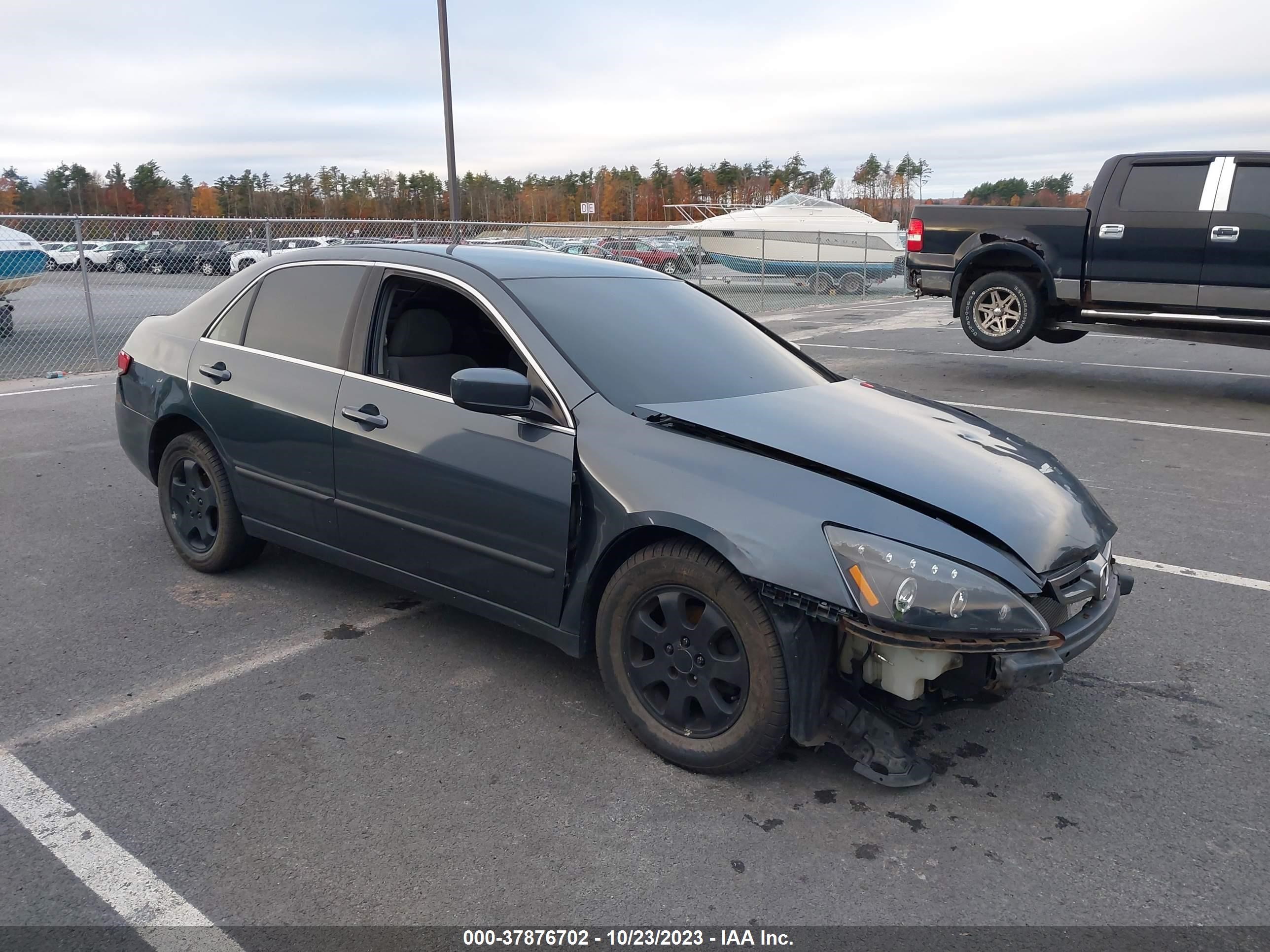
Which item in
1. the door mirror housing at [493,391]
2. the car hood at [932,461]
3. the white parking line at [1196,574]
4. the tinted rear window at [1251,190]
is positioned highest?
the tinted rear window at [1251,190]

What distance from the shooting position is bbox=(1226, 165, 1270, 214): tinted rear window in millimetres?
9133

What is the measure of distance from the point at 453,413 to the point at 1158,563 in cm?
363

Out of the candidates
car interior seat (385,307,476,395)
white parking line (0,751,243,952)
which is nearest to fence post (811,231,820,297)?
car interior seat (385,307,476,395)

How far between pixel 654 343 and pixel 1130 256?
7.81m

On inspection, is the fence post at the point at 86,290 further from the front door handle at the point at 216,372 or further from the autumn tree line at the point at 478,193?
the autumn tree line at the point at 478,193

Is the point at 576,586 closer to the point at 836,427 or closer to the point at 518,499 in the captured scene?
the point at 518,499

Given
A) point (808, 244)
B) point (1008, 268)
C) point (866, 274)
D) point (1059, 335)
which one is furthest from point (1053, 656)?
point (808, 244)

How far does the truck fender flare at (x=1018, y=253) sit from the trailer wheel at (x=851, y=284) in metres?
16.8

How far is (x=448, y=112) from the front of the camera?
691 inches

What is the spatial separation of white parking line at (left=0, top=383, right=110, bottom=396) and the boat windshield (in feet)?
83.3

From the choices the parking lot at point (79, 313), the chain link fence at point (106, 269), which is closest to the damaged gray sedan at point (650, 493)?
the chain link fence at point (106, 269)

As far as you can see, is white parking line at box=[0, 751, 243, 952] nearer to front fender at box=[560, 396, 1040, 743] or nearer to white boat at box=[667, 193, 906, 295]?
front fender at box=[560, 396, 1040, 743]

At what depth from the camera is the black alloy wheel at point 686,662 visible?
2.95 metres

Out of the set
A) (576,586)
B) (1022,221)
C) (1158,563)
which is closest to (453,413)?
(576,586)
